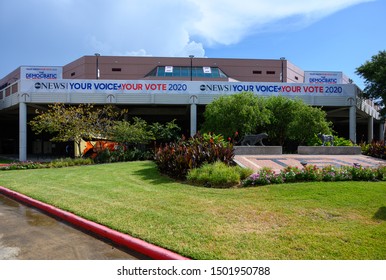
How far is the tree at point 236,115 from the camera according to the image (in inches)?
740

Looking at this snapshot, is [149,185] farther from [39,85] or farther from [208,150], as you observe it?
[39,85]

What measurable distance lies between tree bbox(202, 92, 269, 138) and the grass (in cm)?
965

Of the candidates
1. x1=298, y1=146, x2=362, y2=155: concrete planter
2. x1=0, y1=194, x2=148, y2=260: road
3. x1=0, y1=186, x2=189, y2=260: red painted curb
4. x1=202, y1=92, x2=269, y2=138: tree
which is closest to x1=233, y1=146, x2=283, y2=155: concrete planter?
x1=298, y1=146, x2=362, y2=155: concrete planter

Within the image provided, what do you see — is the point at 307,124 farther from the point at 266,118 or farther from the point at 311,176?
the point at 311,176

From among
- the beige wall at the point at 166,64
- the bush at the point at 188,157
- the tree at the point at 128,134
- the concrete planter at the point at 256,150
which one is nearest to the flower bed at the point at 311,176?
the bush at the point at 188,157

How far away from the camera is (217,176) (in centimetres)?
955

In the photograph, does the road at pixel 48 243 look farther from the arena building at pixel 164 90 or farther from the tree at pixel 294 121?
the arena building at pixel 164 90

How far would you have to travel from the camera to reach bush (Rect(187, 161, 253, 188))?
9484mm

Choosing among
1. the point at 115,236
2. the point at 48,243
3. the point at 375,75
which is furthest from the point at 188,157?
the point at 375,75

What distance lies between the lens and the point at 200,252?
439 cm

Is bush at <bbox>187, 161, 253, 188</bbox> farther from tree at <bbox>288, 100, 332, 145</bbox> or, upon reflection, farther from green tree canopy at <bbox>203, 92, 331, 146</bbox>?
tree at <bbox>288, 100, 332, 145</bbox>

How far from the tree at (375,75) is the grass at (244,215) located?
69.9 ft

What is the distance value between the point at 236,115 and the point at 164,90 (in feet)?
25.8
